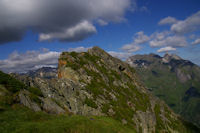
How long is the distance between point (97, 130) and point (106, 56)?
8473cm

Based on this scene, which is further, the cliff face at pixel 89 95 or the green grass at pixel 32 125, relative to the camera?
the cliff face at pixel 89 95

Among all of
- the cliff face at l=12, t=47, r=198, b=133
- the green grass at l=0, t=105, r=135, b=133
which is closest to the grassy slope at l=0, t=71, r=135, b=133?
the green grass at l=0, t=105, r=135, b=133

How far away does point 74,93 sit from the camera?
51562mm

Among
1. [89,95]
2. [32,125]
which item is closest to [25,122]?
[32,125]

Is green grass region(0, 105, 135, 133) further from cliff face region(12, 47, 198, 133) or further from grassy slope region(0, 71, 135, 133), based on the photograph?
cliff face region(12, 47, 198, 133)

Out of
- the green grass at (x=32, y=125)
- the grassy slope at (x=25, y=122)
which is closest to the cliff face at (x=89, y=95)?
the grassy slope at (x=25, y=122)

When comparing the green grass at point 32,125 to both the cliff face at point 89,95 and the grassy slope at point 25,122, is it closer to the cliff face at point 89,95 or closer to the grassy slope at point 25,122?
the grassy slope at point 25,122

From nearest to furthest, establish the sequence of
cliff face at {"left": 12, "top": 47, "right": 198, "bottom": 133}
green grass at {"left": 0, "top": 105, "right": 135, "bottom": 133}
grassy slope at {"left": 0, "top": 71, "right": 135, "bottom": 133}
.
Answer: green grass at {"left": 0, "top": 105, "right": 135, "bottom": 133}
grassy slope at {"left": 0, "top": 71, "right": 135, "bottom": 133}
cliff face at {"left": 12, "top": 47, "right": 198, "bottom": 133}

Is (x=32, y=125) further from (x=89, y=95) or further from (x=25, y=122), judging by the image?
(x=89, y=95)

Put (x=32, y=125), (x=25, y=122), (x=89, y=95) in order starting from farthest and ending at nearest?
1. (x=89, y=95)
2. (x=25, y=122)
3. (x=32, y=125)

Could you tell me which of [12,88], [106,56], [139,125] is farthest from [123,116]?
[106,56]

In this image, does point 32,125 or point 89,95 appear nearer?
point 32,125

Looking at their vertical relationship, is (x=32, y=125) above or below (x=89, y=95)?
above

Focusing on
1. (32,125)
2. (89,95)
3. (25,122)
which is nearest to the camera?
(32,125)
